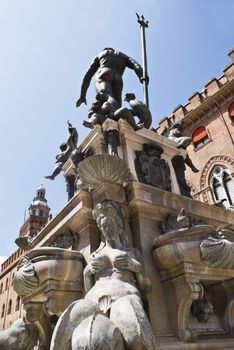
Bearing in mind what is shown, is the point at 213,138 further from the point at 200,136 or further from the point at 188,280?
the point at 188,280

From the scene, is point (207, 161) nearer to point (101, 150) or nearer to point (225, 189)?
point (225, 189)

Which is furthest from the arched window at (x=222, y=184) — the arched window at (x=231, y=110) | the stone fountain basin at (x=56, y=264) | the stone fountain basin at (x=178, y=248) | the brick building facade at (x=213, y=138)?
the stone fountain basin at (x=56, y=264)

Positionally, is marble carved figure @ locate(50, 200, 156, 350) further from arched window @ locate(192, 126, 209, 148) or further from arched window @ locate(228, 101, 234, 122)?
arched window @ locate(192, 126, 209, 148)

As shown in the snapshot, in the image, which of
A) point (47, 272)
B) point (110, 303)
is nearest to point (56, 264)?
point (47, 272)

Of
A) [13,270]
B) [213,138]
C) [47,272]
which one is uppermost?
[13,270]

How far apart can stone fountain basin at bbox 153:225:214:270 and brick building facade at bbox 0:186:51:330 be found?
2456 centimetres

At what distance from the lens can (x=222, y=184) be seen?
17.6 metres

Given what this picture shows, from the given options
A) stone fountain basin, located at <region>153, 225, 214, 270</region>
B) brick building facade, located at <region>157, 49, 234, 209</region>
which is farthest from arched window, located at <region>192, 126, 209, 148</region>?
stone fountain basin, located at <region>153, 225, 214, 270</region>

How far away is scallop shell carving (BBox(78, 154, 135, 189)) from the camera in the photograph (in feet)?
10.9

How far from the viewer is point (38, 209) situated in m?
55.0

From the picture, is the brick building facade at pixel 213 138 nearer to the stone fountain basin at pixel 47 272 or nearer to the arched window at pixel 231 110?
the arched window at pixel 231 110

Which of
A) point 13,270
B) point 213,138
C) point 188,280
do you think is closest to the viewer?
point 188,280

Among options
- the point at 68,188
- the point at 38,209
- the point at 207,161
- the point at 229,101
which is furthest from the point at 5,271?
the point at 68,188

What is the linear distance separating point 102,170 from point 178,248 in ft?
3.71
